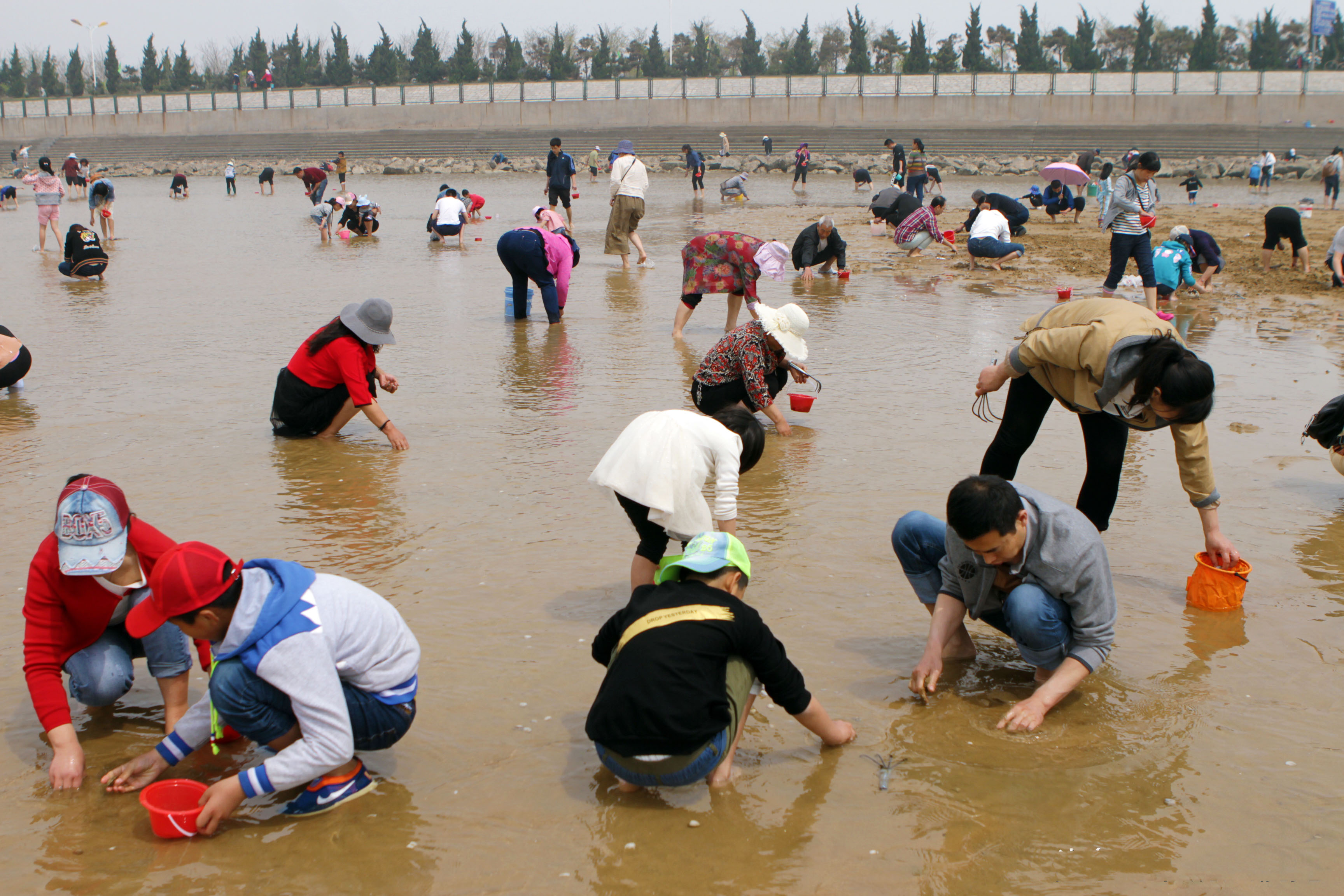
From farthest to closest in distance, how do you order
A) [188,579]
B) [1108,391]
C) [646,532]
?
[646,532], [1108,391], [188,579]

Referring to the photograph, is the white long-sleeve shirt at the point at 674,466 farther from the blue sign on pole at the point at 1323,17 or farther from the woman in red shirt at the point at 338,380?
the blue sign on pole at the point at 1323,17

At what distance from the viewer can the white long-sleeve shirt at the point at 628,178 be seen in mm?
14438

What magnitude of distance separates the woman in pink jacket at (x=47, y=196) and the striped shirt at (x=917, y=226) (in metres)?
13.5

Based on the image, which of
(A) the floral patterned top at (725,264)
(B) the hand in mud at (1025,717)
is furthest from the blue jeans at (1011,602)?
(A) the floral patterned top at (725,264)

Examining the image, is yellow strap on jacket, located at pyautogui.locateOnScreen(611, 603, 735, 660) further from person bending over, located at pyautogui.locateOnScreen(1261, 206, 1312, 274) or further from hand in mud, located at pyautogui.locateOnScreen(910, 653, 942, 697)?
person bending over, located at pyautogui.locateOnScreen(1261, 206, 1312, 274)

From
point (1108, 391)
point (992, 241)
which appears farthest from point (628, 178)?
point (1108, 391)

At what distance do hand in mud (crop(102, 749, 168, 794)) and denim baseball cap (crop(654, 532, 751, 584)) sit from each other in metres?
1.58

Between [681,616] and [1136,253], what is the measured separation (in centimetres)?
962

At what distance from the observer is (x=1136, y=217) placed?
10.7m

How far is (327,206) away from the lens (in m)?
20.0

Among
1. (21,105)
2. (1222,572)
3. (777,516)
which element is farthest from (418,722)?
(21,105)

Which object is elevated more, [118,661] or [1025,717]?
[118,661]

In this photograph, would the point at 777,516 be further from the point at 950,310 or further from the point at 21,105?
the point at 21,105

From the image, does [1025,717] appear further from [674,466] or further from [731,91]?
[731,91]
